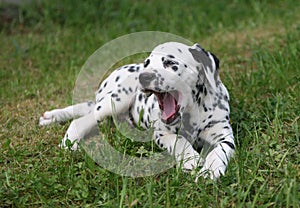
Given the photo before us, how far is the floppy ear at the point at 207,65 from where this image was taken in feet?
15.1

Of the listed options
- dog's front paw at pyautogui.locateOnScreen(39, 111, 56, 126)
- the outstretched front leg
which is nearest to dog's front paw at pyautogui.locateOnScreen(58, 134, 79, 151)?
dog's front paw at pyautogui.locateOnScreen(39, 111, 56, 126)

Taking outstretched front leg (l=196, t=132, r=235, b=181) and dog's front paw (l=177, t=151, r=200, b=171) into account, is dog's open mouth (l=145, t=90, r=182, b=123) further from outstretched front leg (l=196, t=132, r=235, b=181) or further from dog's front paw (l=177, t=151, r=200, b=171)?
outstretched front leg (l=196, t=132, r=235, b=181)

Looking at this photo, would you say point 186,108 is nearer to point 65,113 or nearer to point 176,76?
point 176,76

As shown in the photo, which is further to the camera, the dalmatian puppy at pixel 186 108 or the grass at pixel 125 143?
the dalmatian puppy at pixel 186 108

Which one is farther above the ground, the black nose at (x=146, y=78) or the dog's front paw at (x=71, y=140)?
the black nose at (x=146, y=78)

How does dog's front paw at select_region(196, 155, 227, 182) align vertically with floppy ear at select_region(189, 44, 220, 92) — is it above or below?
below

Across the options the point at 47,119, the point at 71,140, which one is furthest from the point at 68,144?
the point at 47,119

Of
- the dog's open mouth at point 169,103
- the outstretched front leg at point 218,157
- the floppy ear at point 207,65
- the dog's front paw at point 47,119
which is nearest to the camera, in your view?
the outstretched front leg at point 218,157

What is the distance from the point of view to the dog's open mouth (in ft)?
14.7

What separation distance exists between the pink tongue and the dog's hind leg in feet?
4.44

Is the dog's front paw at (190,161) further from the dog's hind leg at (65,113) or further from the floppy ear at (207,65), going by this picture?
the dog's hind leg at (65,113)

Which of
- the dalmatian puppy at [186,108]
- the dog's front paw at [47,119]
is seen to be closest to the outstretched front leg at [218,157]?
the dalmatian puppy at [186,108]

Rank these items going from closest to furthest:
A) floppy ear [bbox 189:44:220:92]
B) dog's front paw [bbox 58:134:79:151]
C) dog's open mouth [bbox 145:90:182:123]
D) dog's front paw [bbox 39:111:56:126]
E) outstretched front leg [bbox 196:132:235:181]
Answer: outstretched front leg [bbox 196:132:235:181] → dog's open mouth [bbox 145:90:182:123] → floppy ear [bbox 189:44:220:92] → dog's front paw [bbox 58:134:79:151] → dog's front paw [bbox 39:111:56:126]

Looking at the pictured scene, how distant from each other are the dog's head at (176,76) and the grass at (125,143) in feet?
1.67
